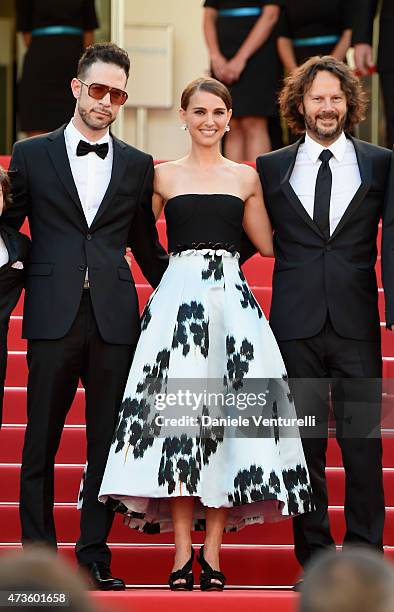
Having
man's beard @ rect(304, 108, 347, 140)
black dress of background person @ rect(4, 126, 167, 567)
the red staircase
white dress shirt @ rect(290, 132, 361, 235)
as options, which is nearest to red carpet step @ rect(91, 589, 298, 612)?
the red staircase

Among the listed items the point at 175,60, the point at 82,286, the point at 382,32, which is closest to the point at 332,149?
the point at 82,286

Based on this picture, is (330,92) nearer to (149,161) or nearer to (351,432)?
(149,161)

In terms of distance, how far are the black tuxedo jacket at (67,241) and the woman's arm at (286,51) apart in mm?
3278

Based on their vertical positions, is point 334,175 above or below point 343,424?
above

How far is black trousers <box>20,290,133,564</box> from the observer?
4.11m

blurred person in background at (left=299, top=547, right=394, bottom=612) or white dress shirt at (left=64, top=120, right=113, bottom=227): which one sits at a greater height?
white dress shirt at (left=64, top=120, right=113, bottom=227)

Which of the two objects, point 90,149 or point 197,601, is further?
point 90,149

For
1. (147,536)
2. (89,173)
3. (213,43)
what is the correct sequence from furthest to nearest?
(213,43) < (147,536) < (89,173)

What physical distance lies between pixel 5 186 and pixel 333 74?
1305 millimetres

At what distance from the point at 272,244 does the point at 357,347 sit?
54 cm

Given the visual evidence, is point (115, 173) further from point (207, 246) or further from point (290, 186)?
point (290, 186)

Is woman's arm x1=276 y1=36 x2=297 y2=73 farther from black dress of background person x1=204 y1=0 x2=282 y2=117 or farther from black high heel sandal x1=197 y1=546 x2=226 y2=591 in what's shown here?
black high heel sandal x1=197 y1=546 x2=226 y2=591

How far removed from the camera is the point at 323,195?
4383mm

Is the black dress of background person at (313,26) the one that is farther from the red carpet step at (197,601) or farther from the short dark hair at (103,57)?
the red carpet step at (197,601)
